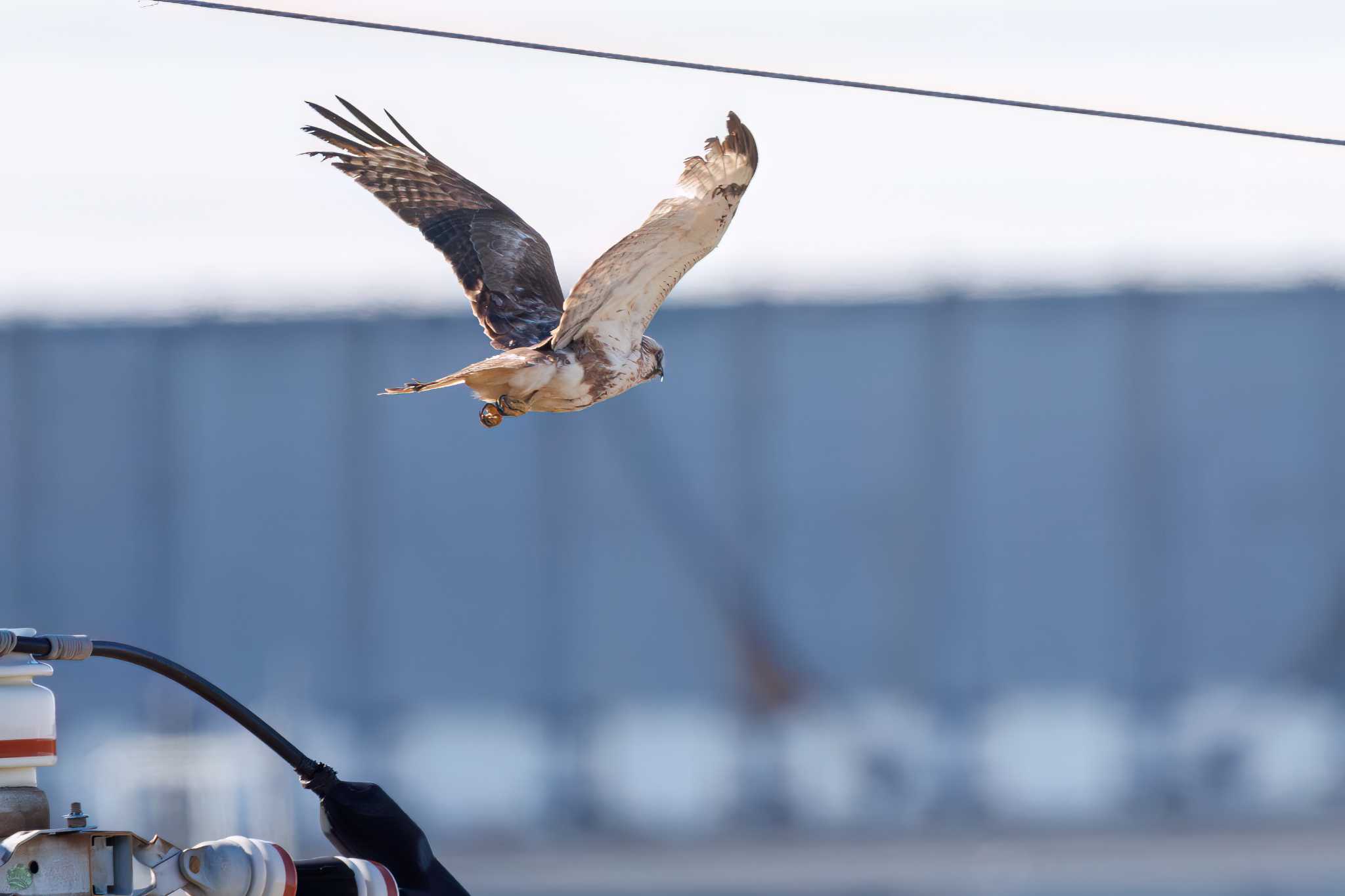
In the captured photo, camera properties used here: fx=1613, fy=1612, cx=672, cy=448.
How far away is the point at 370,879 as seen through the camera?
165cm

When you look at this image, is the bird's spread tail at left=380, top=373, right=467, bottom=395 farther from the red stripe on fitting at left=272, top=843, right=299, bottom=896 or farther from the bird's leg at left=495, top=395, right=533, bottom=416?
the red stripe on fitting at left=272, top=843, right=299, bottom=896

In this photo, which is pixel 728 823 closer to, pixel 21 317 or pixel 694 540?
pixel 694 540

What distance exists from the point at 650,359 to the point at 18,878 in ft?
8.85

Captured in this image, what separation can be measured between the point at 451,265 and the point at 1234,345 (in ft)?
24.4

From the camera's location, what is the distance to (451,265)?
180 inches

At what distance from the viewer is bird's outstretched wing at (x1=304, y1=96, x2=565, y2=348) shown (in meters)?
4.40

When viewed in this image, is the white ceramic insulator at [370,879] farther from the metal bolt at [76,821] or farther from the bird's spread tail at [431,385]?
the bird's spread tail at [431,385]

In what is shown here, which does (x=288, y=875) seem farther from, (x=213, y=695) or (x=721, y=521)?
(x=721, y=521)

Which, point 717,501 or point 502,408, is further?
point 717,501

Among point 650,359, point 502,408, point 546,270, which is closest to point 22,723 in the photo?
point 502,408

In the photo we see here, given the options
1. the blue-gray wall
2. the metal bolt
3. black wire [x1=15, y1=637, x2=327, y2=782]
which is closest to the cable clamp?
black wire [x1=15, y1=637, x2=327, y2=782]

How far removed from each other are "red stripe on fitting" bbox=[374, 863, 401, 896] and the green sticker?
1.19 feet

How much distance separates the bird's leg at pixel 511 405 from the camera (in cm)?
347

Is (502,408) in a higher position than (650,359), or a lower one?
lower
